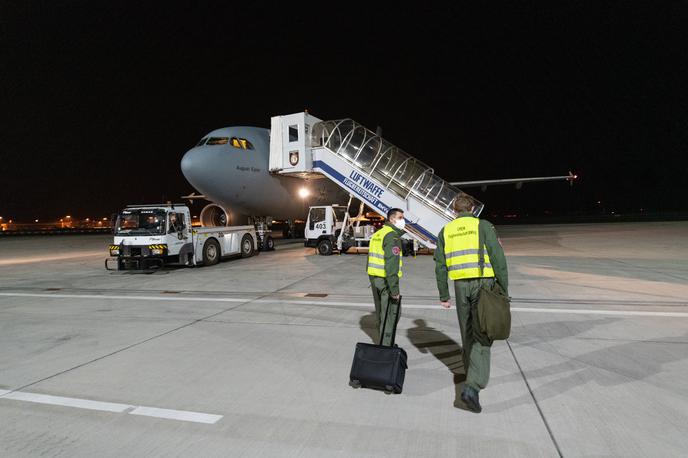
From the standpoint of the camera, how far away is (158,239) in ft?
40.8

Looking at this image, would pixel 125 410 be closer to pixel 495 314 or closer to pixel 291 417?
pixel 291 417

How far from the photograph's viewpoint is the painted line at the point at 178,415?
3.40m

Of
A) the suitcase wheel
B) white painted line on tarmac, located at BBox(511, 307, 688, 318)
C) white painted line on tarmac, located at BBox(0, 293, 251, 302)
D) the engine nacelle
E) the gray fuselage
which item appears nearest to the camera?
the suitcase wheel

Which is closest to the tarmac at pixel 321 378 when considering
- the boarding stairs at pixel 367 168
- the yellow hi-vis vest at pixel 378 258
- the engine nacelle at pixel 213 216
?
the yellow hi-vis vest at pixel 378 258

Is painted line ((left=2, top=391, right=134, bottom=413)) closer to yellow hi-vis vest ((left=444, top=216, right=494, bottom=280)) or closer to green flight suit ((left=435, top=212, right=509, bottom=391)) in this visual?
green flight suit ((left=435, top=212, right=509, bottom=391))

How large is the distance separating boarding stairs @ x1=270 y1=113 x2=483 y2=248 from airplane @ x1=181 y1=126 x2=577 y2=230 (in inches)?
66.4

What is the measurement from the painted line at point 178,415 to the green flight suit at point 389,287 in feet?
6.18

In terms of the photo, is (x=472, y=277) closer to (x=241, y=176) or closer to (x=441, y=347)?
(x=441, y=347)

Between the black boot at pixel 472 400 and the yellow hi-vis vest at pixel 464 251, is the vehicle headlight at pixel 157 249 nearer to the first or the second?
the yellow hi-vis vest at pixel 464 251

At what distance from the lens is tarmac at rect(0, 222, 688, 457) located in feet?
9.91

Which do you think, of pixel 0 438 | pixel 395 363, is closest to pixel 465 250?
pixel 395 363

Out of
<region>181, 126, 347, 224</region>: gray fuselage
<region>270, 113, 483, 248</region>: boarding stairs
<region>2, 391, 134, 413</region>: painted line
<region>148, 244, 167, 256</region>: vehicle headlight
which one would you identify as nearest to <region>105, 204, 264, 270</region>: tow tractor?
<region>148, 244, 167, 256</region>: vehicle headlight

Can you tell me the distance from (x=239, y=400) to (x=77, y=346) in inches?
128

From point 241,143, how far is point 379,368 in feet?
50.8
